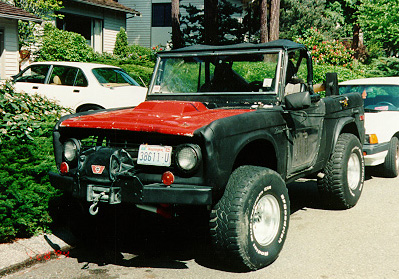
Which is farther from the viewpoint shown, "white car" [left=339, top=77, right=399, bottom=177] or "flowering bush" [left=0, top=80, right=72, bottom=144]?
"white car" [left=339, top=77, right=399, bottom=177]

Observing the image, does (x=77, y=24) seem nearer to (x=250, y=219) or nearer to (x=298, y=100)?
(x=298, y=100)

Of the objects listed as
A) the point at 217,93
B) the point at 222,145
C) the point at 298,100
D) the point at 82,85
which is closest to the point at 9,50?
the point at 82,85

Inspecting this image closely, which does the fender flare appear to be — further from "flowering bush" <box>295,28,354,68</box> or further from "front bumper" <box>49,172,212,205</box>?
"flowering bush" <box>295,28,354,68</box>

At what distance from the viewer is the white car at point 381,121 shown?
8203 mm

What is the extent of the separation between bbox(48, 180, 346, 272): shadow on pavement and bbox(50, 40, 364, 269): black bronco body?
39 cm

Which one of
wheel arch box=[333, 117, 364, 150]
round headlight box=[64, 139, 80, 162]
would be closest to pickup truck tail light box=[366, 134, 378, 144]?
wheel arch box=[333, 117, 364, 150]

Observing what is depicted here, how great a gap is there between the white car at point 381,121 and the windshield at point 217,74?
316 cm

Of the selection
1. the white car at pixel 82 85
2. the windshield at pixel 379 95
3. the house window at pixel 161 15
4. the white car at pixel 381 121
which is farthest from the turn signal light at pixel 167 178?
the house window at pixel 161 15

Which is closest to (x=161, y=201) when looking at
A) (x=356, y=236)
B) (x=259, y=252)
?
(x=259, y=252)

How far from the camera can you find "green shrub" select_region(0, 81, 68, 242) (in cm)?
508

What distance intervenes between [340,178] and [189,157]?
2852 mm

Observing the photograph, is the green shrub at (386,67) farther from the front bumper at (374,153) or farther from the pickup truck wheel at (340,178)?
the pickup truck wheel at (340,178)

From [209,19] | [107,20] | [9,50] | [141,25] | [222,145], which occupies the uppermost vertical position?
[141,25]

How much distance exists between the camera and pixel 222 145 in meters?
4.17
